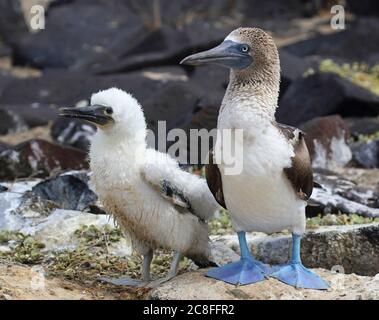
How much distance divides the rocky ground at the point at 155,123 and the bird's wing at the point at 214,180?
0.49 m

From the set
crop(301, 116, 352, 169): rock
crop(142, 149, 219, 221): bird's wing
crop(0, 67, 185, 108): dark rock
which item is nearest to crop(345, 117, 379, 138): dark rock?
crop(301, 116, 352, 169): rock

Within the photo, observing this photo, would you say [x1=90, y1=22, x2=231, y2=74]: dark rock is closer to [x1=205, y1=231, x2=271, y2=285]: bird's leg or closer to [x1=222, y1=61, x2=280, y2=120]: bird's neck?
[x1=222, y1=61, x2=280, y2=120]: bird's neck

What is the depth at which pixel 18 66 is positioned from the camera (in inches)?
694

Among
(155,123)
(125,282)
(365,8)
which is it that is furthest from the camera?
(365,8)

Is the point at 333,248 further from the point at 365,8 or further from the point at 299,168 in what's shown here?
the point at 365,8

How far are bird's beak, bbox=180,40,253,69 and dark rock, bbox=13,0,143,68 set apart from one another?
37.4 ft

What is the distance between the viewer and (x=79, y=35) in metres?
18.8

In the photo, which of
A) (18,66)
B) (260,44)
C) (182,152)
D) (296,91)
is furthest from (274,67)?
(18,66)

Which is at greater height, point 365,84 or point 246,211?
point 365,84

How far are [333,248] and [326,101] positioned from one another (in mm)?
5146

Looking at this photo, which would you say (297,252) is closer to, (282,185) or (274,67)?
(282,185)

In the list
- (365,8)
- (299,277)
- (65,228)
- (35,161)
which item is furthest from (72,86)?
(299,277)

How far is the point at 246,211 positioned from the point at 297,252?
45 cm
